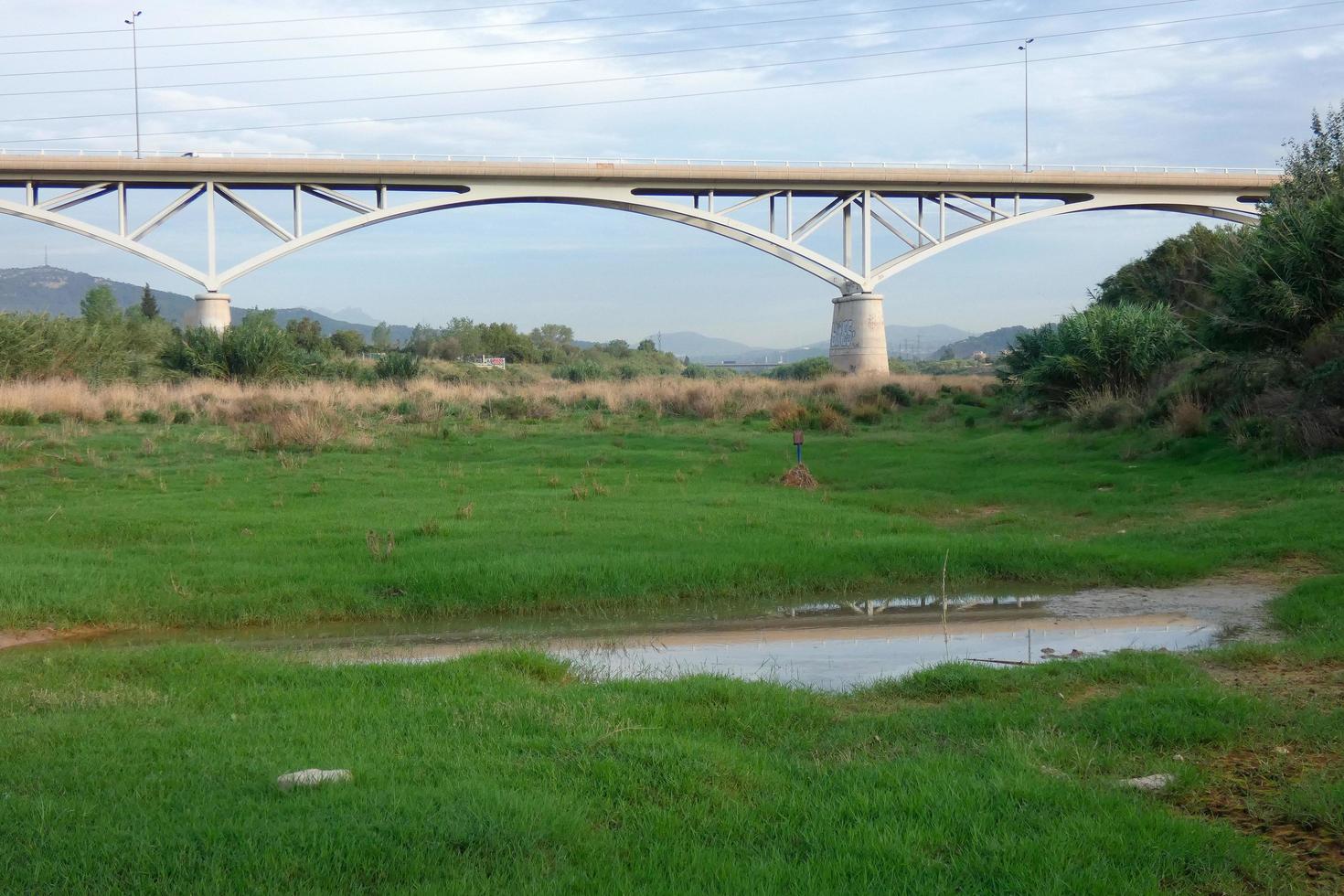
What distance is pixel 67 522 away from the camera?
40.7 ft

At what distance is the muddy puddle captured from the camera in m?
8.14

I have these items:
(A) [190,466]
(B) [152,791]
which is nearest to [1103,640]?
(B) [152,791]

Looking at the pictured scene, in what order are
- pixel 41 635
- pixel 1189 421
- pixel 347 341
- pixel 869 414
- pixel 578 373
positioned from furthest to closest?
pixel 347 341 < pixel 578 373 < pixel 869 414 < pixel 1189 421 < pixel 41 635

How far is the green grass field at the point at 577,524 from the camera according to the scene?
33.7 ft

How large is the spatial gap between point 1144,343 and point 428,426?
52.3 ft

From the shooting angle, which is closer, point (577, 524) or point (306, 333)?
point (577, 524)

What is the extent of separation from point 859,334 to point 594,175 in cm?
1595

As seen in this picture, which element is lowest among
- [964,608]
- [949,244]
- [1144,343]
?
[964,608]

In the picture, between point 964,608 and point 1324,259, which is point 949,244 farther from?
point 964,608

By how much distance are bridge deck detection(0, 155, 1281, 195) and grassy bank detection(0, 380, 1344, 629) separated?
2316 centimetres

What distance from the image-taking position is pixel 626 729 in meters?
5.46

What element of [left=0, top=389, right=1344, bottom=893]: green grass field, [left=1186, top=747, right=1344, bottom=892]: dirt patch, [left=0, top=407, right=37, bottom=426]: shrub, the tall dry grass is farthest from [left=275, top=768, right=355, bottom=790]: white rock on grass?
[left=0, top=407, right=37, bottom=426]: shrub

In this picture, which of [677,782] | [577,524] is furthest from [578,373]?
[677,782]

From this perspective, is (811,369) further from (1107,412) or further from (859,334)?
(1107,412)
